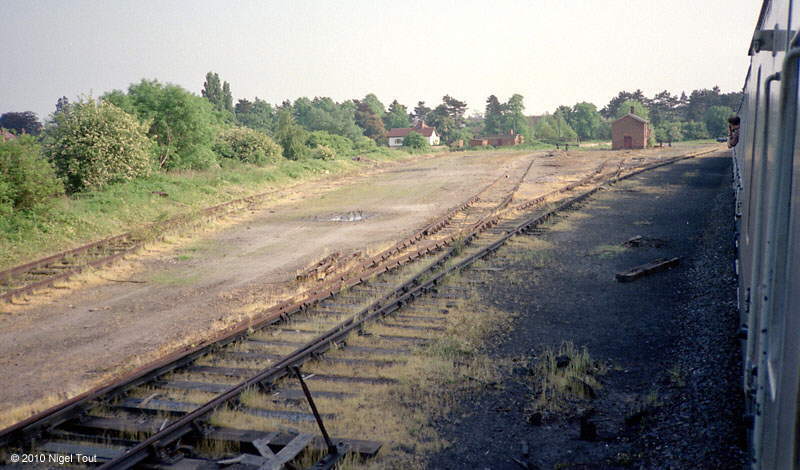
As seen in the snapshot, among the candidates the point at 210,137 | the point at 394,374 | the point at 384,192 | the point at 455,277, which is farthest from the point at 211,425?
the point at 210,137

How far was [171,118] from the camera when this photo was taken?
2870 centimetres

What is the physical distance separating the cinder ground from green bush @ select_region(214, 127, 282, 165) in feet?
46.5

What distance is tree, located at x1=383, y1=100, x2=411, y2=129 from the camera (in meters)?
136

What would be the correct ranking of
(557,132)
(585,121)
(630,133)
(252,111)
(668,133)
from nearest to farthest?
1. (630,133)
2. (668,133)
3. (557,132)
4. (585,121)
5. (252,111)

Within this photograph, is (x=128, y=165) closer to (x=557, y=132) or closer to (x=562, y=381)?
(x=562, y=381)

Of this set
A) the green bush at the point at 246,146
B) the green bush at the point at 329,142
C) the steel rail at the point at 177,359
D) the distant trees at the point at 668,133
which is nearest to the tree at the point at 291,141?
the green bush at the point at 246,146

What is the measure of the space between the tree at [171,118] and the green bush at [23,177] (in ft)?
36.3

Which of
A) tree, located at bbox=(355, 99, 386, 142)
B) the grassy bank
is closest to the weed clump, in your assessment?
the grassy bank

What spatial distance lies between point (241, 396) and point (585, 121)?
110 metres

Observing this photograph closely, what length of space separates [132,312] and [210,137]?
23171 mm

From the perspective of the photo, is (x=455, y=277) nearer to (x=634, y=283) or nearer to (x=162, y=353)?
(x=634, y=283)

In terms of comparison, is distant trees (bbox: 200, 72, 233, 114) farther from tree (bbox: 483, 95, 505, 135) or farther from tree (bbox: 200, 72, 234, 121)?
tree (bbox: 483, 95, 505, 135)

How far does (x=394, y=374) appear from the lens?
22.8 feet

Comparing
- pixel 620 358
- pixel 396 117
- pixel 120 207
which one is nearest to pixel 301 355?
pixel 620 358
